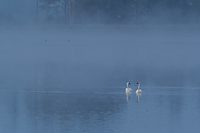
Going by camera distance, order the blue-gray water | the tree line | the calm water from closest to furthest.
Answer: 1. the calm water
2. the blue-gray water
3. the tree line

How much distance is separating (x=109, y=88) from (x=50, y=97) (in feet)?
14.7

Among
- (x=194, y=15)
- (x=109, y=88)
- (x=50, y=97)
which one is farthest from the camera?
(x=194, y=15)

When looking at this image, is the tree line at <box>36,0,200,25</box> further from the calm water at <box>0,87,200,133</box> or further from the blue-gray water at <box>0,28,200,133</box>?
the calm water at <box>0,87,200,133</box>

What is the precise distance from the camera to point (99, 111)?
61.2 ft

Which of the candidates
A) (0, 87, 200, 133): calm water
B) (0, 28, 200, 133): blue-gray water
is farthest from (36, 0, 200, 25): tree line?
(0, 87, 200, 133): calm water

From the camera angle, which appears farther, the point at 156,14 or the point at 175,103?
the point at 156,14

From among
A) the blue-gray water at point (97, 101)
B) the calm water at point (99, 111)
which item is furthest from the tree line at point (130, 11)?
the calm water at point (99, 111)

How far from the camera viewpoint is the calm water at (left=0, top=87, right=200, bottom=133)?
16062mm

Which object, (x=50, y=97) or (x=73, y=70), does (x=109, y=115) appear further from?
(x=73, y=70)

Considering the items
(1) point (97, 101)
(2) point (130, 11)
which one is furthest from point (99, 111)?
(2) point (130, 11)

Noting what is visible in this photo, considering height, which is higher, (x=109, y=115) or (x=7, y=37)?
(x=7, y=37)

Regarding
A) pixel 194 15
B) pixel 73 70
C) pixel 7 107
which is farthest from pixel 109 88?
pixel 194 15

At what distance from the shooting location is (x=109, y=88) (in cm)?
2591

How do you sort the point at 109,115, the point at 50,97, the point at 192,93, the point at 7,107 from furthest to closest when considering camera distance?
1. the point at 192,93
2. the point at 50,97
3. the point at 7,107
4. the point at 109,115
